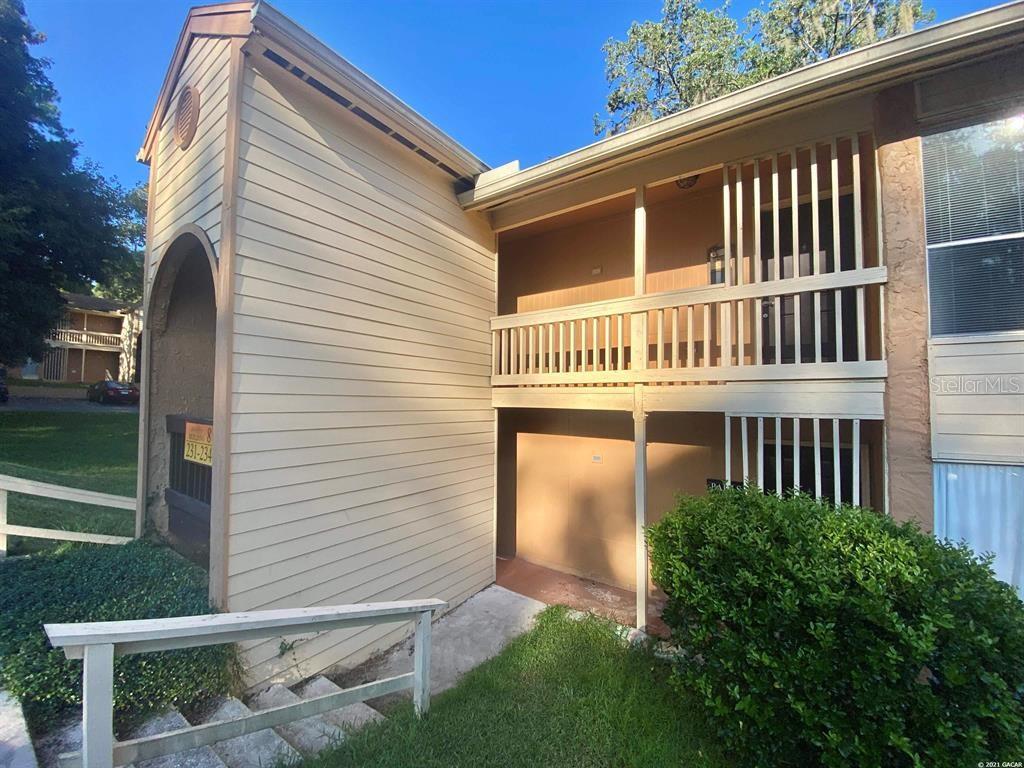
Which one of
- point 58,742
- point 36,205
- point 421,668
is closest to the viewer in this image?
point 58,742

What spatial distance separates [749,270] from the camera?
5.34 metres

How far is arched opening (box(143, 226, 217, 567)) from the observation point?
14.2 ft

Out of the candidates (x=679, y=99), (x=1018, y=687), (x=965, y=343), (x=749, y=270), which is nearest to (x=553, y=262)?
(x=749, y=270)

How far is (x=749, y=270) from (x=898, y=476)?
9.32ft

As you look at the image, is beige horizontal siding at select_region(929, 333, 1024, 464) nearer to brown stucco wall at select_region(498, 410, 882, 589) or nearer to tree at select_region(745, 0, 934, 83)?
brown stucco wall at select_region(498, 410, 882, 589)

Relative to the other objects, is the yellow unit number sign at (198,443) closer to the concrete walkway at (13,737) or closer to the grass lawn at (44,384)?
the concrete walkway at (13,737)

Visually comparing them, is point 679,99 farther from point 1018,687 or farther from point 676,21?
point 1018,687

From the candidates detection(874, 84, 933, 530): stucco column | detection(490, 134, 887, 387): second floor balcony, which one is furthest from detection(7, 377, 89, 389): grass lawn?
detection(874, 84, 933, 530): stucco column

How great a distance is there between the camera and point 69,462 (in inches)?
339

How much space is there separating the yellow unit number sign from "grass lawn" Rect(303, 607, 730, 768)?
2.61m

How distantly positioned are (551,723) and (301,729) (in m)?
1.59

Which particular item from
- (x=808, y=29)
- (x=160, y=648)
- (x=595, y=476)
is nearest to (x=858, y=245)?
(x=595, y=476)

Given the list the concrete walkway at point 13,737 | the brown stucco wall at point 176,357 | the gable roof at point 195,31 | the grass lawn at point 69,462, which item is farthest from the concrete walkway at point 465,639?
the gable roof at point 195,31

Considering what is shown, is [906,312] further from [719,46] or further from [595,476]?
[719,46]
